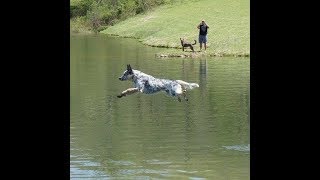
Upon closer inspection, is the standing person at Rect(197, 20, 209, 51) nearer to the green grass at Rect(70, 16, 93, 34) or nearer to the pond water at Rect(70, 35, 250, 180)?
the pond water at Rect(70, 35, 250, 180)

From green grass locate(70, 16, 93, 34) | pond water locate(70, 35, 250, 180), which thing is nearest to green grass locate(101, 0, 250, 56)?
green grass locate(70, 16, 93, 34)

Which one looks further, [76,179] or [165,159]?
[165,159]

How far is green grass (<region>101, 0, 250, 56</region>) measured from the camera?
36.4 meters

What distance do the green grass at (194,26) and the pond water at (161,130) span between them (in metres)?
10.7

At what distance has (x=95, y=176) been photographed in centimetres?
1076

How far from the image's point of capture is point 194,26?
4775 centimetres

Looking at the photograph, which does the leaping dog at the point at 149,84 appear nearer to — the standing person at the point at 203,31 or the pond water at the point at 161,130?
the pond water at the point at 161,130

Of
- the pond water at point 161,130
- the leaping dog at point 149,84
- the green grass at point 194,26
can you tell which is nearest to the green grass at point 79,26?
the green grass at point 194,26

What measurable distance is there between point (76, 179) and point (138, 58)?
22.2 meters

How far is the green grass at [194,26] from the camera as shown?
36375 millimetres

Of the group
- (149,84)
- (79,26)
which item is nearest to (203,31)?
(149,84)
